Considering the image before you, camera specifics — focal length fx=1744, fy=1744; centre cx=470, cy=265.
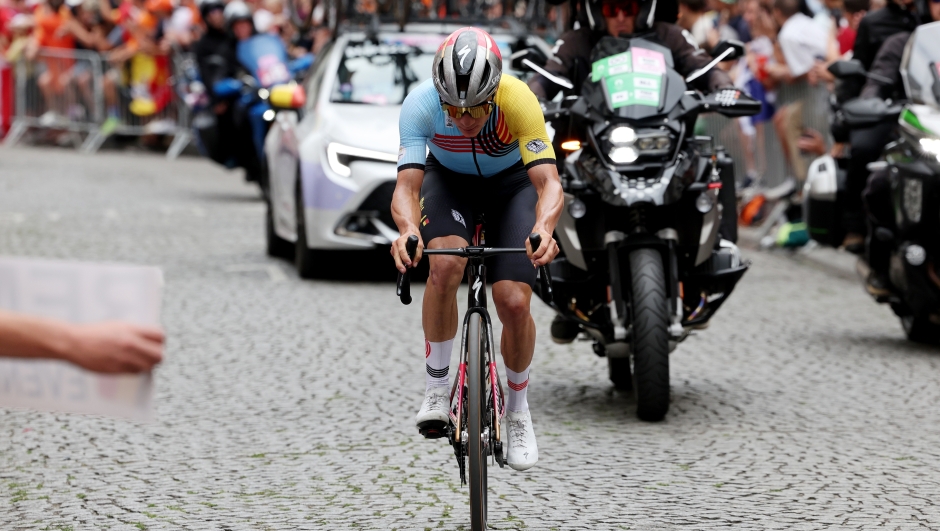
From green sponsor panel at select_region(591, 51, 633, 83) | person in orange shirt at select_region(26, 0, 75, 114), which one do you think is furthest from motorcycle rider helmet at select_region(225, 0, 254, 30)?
green sponsor panel at select_region(591, 51, 633, 83)

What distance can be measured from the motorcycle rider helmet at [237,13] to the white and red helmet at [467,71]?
12984 millimetres

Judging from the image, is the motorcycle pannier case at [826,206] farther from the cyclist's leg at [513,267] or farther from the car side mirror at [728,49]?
the cyclist's leg at [513,267]

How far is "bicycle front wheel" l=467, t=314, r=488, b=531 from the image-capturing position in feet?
17.6

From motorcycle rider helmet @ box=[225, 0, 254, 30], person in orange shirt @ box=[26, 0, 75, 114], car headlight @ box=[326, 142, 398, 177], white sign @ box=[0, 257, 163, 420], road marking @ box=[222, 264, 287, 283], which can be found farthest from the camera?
person in orange shirt @ box=[26, 0, 75, 114]

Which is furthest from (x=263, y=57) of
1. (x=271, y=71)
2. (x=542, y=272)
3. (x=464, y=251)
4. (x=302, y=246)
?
(x=464, y=251)

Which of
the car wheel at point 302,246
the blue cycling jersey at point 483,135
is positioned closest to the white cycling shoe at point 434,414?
the blue cycling jersey at point 483,135

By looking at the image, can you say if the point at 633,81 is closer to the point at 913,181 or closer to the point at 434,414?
the point at 913,181

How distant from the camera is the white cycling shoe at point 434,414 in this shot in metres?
5.90

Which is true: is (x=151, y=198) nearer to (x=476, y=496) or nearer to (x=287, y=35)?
(x=287, y=35)

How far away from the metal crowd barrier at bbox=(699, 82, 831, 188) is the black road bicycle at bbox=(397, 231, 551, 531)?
897 cm

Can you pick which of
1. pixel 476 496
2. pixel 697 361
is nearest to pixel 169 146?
pixel 697 361

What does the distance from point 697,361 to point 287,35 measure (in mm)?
13871

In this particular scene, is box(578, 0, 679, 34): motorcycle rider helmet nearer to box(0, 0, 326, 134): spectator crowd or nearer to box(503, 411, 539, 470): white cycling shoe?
box(503, 411, 539, 470): white cycling shoe

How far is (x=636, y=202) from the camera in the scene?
24.8ft
